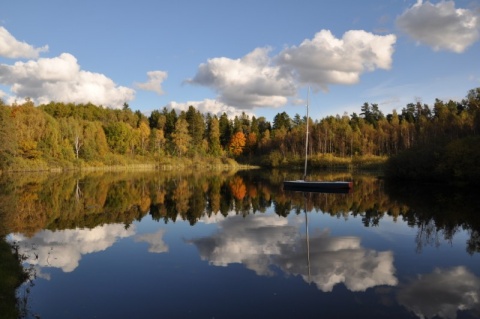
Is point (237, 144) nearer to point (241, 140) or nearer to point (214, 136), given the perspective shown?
point (241, 140)

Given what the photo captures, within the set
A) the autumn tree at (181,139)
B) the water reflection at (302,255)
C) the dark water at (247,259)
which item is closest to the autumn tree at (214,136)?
the autumn tree at (181,139)

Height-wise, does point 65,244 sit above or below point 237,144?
below

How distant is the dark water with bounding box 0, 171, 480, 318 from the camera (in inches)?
422

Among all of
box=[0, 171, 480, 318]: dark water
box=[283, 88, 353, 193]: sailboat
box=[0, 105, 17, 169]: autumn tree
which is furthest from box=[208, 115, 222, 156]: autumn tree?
box=[0, 171, 480, 318]: dark water

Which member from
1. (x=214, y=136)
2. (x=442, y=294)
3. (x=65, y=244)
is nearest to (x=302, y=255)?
(x=442, y=294)

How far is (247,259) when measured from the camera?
15.6m

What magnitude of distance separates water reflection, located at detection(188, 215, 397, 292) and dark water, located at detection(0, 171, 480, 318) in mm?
51

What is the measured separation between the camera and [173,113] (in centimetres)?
13350

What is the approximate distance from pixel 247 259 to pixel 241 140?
368ft

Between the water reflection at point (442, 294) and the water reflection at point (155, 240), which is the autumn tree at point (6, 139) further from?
the water reflection at point (442, 294)

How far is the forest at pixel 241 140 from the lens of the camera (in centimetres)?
4994

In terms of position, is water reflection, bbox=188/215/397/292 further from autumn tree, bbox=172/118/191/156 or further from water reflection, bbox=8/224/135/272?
autumn tree, bbox=172/118/191/156

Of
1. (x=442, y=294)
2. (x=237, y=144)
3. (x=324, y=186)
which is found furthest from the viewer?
(x=237, y=144)

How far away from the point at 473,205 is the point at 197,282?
2501cm
